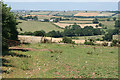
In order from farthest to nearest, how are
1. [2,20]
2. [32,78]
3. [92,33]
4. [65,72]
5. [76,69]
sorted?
1. [92,33]
2. [2,20]
3. [76,69]
4. [65,72]
5. [32,78]

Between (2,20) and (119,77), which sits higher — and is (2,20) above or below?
above

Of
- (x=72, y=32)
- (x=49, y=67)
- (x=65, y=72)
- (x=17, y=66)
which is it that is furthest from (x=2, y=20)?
(x=72, y=32)

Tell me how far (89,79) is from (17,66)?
26.7 feet

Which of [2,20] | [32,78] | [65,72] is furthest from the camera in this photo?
[2,20]

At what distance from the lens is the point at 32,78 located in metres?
14.9

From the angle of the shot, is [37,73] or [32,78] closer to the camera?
[32,78]

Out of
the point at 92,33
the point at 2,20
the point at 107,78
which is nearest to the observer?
the point at 107,78

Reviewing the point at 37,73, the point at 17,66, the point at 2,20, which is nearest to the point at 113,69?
the point at 37,73

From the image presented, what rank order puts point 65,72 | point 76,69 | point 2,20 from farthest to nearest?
point 2,20 < point 76,69 < point 65,72

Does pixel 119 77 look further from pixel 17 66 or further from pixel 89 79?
pixel 17 66

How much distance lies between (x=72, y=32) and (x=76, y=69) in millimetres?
101152

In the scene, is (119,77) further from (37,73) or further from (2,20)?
(2,20)

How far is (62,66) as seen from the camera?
20172 millimetres

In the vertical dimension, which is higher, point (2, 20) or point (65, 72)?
point (2, 20)
